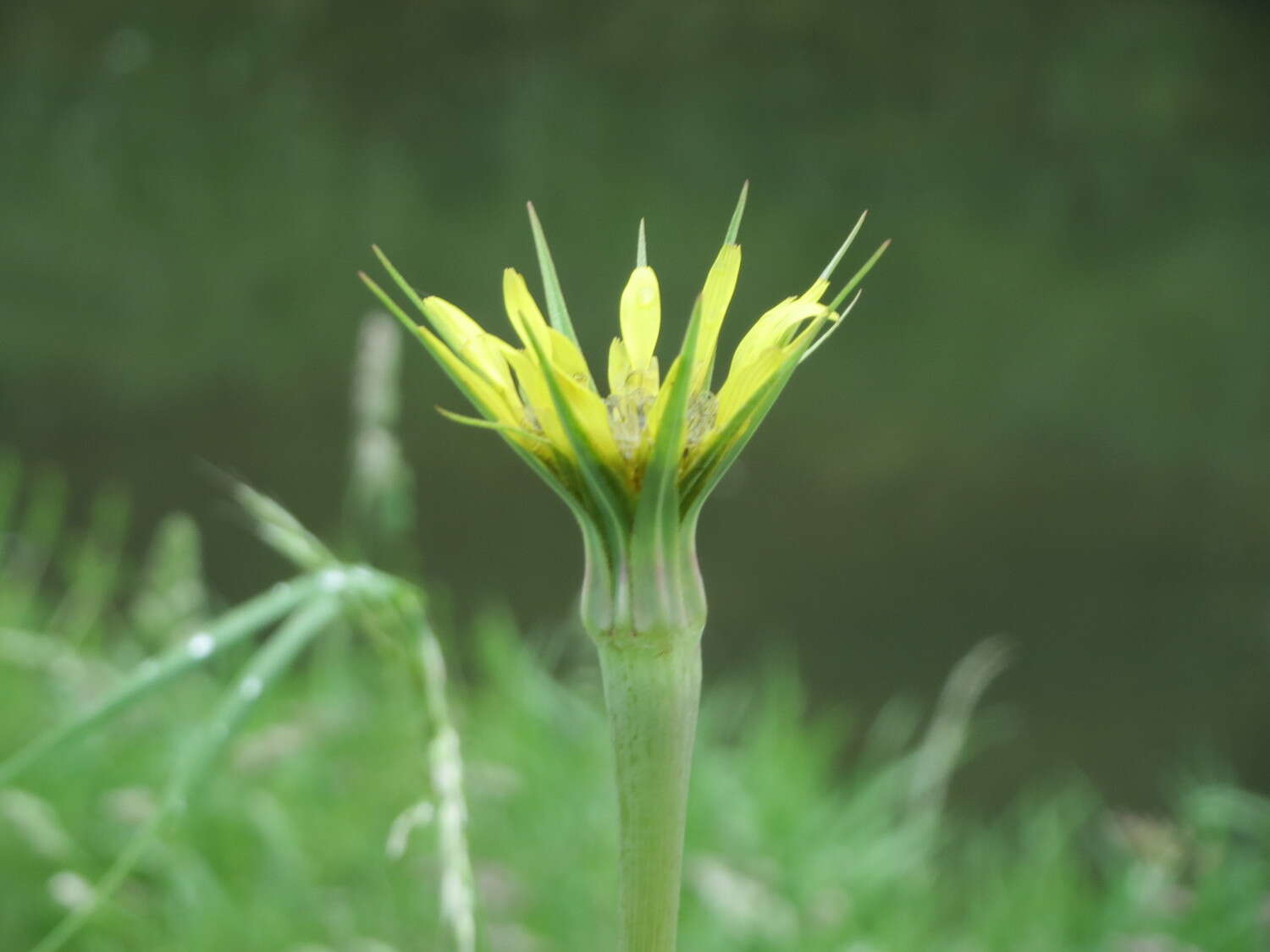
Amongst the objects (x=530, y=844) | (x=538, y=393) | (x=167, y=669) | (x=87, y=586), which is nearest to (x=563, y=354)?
(x=538, y=393)

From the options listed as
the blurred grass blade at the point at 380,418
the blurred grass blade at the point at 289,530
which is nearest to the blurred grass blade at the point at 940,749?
the blurred grass blade at the point at 380,418

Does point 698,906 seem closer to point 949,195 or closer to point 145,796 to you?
point 145,796

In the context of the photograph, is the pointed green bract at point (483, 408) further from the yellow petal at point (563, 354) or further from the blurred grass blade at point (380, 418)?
the blurred grass blade at point (380, 418)

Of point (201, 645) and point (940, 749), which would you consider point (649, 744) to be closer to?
point (201, 645)

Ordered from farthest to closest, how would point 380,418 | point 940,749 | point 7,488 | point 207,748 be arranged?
point 7,488 < point 940,749 < point 380,418 < point 207,748

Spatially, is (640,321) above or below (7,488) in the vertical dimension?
below

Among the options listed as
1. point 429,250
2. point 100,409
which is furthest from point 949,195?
point 100,409

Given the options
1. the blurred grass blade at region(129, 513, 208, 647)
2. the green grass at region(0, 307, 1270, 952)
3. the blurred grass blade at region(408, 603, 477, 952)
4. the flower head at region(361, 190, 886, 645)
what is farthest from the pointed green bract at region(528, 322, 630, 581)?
the blurred grass blade at region(129, 513, 208, 647)

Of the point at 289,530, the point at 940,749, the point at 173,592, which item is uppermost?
the point at 173,592
